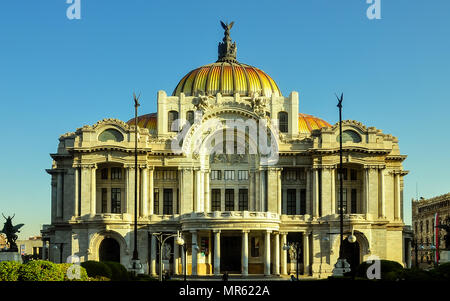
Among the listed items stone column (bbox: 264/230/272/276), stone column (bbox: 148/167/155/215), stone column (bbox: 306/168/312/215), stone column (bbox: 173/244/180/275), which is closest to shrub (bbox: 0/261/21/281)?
stone column (bbox: 264/230/272/276)

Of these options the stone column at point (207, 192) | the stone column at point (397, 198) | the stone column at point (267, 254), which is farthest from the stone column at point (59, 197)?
the stone column at point (397, 198)

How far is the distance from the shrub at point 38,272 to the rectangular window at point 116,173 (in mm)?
45285

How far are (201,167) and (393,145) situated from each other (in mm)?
25785

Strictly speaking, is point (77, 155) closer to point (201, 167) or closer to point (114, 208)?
point (114, 208)

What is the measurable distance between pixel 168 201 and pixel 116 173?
24.7ft

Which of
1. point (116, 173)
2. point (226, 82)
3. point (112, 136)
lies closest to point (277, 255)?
point (116, 173)

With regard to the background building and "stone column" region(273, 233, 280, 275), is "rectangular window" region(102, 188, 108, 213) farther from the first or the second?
the background building

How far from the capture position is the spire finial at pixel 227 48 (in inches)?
4790

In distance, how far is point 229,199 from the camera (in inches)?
4060

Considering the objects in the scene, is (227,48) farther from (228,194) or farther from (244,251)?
(244,251)

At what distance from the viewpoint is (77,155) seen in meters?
96.8

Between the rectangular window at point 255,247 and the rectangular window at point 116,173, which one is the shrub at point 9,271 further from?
the rectangular window at point 255,247

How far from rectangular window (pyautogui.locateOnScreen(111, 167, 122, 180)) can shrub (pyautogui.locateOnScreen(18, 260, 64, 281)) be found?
45285 millimetres
